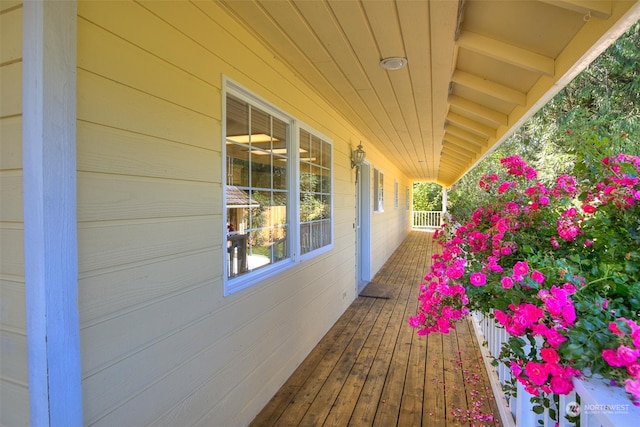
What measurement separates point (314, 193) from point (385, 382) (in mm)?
1683

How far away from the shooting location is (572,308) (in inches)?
35.8

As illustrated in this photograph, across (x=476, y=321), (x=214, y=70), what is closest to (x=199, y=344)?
(x=214, y=70)

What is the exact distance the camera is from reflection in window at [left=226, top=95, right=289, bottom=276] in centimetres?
189

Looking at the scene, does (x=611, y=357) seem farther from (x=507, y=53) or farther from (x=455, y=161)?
(x=455, y=161)

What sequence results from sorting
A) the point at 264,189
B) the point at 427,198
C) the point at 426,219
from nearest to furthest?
the point at 264,189 < the point at 426,219 < the point at 427,198

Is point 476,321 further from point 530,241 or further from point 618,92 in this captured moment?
point 618,92

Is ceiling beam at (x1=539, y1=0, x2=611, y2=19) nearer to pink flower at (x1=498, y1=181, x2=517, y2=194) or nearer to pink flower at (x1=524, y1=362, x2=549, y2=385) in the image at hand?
pink flower at (x1=498, y1=181, x2=517, y2=194)

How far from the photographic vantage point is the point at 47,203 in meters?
0.93

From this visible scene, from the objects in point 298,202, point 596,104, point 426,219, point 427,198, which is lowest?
point 426,219

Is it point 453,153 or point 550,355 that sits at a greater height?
point 453,153

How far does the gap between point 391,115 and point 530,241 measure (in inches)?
96.1

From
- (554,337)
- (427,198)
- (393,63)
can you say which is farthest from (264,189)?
(427,198)

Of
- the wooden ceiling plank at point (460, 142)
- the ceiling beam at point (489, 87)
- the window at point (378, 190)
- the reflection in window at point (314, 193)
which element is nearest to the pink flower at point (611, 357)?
the reflection in window at point (314, 193)

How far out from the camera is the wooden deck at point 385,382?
2.10 metres
